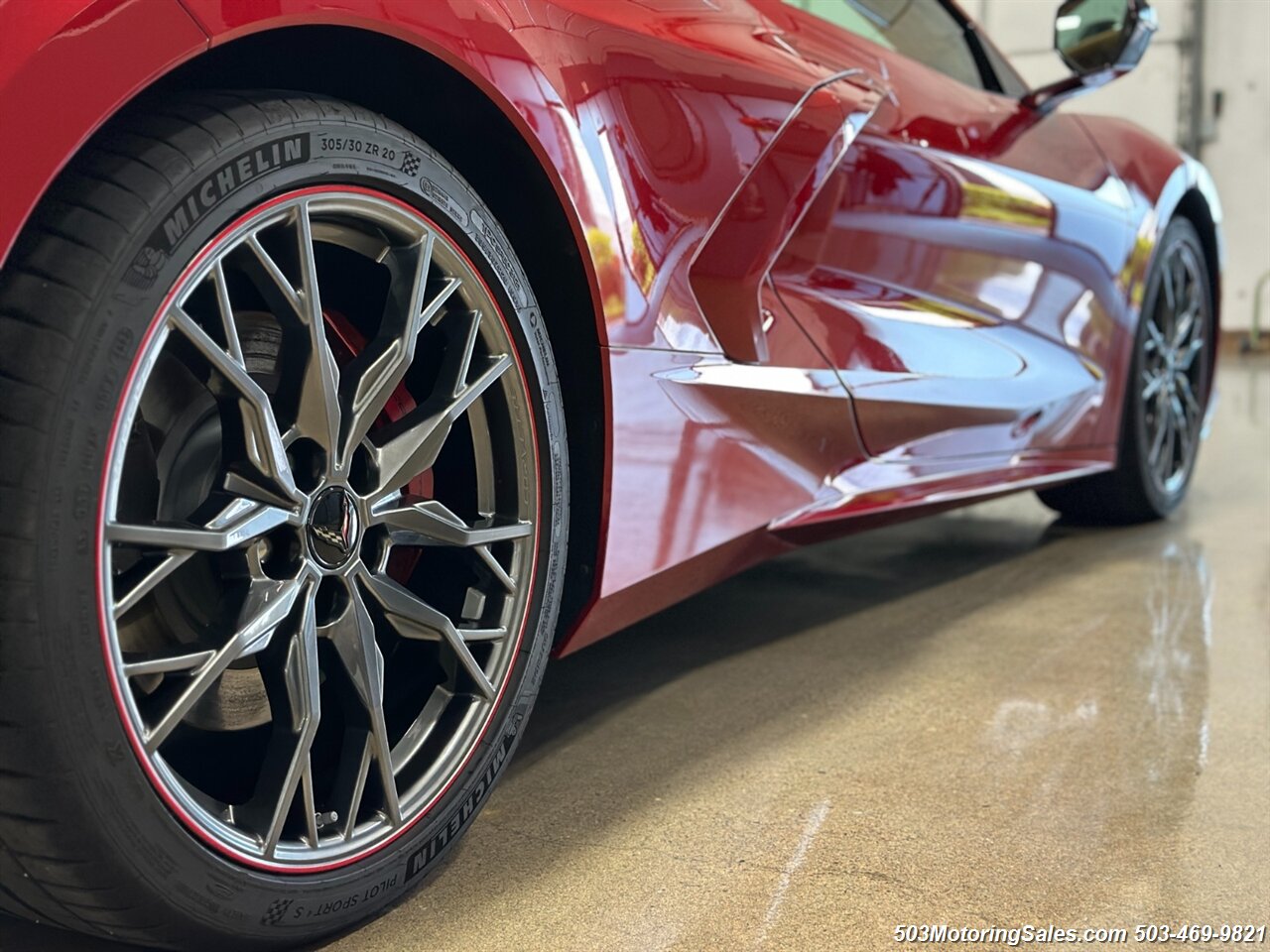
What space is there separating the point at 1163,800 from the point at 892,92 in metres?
1.17

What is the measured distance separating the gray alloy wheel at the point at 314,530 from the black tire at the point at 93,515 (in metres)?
0.02

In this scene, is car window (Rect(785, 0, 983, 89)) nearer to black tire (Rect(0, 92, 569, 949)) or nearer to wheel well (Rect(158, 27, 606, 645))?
wheel well (Rect(158, 27, 606, 645))

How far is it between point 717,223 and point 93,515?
0.87m

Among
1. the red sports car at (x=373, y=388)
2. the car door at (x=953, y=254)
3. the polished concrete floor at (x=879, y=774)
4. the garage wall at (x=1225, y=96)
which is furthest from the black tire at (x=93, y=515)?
the garage wall at (x=1225, y=96)

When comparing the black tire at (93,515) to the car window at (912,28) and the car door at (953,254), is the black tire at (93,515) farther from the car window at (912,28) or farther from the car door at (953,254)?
the car window at (912,28)

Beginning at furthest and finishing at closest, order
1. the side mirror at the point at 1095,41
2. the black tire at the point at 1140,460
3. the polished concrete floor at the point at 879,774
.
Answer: the black tire at the point at 1140,460 → the side mirror at the point at 1095,41 → the polished concrete floor at the point at 879,774

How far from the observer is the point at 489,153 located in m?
1.29

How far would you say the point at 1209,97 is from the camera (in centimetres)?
1038

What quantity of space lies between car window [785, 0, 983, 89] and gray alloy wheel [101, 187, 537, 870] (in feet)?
3.16

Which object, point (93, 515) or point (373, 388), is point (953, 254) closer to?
point (373, 388)

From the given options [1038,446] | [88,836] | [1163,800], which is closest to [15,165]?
[88,836]

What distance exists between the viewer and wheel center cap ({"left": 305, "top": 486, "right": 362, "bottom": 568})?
3.53 feet

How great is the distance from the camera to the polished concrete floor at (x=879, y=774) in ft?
3.94

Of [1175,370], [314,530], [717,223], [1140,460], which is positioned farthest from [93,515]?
[1175,370]
